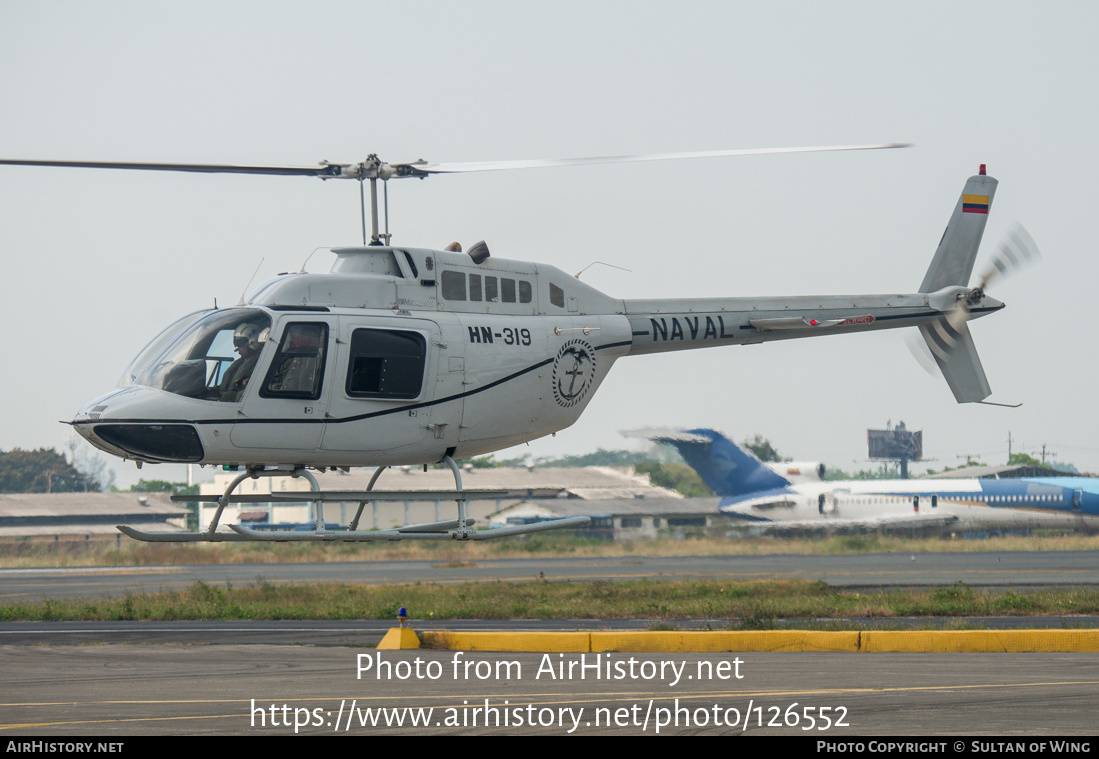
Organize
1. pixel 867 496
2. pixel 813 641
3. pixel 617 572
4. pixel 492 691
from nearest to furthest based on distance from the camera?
pixel 492 691 < pixel 813 641 < pixel 617 572 < pixel 867 496

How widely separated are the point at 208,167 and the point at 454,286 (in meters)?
3.17

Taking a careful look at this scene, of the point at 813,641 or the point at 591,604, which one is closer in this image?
the point at 813,641

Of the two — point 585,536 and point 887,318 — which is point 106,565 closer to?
point 585,536

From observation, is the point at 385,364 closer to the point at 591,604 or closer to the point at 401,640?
the point at 401,640

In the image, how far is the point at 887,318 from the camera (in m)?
17.1

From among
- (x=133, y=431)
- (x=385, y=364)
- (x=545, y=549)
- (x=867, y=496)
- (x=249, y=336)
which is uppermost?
(x=249, y=336)

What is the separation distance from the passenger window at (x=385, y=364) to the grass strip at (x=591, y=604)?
31.5 feet

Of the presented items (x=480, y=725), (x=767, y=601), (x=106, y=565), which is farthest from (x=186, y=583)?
(x=480, y=725)

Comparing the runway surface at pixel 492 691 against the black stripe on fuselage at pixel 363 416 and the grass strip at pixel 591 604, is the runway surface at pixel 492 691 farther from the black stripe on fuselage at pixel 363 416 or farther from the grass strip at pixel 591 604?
the black stripe on fuselage at pixel 363 416

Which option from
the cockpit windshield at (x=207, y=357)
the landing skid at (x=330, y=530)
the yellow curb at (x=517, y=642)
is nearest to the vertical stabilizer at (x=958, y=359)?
the yellow curb at (x=517, y=642)

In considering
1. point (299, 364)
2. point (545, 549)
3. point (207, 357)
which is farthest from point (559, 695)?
point (545, 549)

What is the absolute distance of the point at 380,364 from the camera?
1295 centimetres

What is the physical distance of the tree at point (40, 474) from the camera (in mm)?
95562

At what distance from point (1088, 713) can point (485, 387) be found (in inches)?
288
